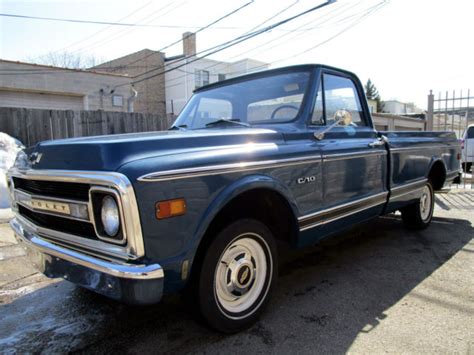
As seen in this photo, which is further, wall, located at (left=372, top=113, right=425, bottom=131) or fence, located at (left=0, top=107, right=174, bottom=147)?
wall, located at (left=372, top=113, right=425, bottom=131)

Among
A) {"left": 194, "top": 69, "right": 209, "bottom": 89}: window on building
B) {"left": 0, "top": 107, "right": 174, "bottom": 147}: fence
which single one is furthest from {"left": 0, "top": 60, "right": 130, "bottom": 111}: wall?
{"left": 194, "top": 69, "right": 209, "bottom": 89}: window on building

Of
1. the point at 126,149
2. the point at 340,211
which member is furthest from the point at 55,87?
the point at 126,149

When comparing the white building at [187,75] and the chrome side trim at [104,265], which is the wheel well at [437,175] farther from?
the white building at [187,75]

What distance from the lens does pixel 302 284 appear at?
134 inches

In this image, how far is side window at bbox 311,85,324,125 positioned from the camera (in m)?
3.25

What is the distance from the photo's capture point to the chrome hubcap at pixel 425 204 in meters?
5.21

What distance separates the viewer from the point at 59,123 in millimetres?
7887

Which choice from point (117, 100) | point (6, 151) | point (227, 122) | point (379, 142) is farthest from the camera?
point (117, 100)

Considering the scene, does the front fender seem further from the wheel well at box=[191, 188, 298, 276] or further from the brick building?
the brick building

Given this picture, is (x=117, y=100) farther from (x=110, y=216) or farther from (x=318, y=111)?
(x=110, y=216)

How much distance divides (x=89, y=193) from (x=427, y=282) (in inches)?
123

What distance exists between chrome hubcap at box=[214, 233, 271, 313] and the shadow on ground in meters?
0.22

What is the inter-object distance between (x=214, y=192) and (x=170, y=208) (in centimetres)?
33

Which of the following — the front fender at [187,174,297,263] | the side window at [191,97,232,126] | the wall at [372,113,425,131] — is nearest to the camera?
the front fender at [187,174,297,263]
